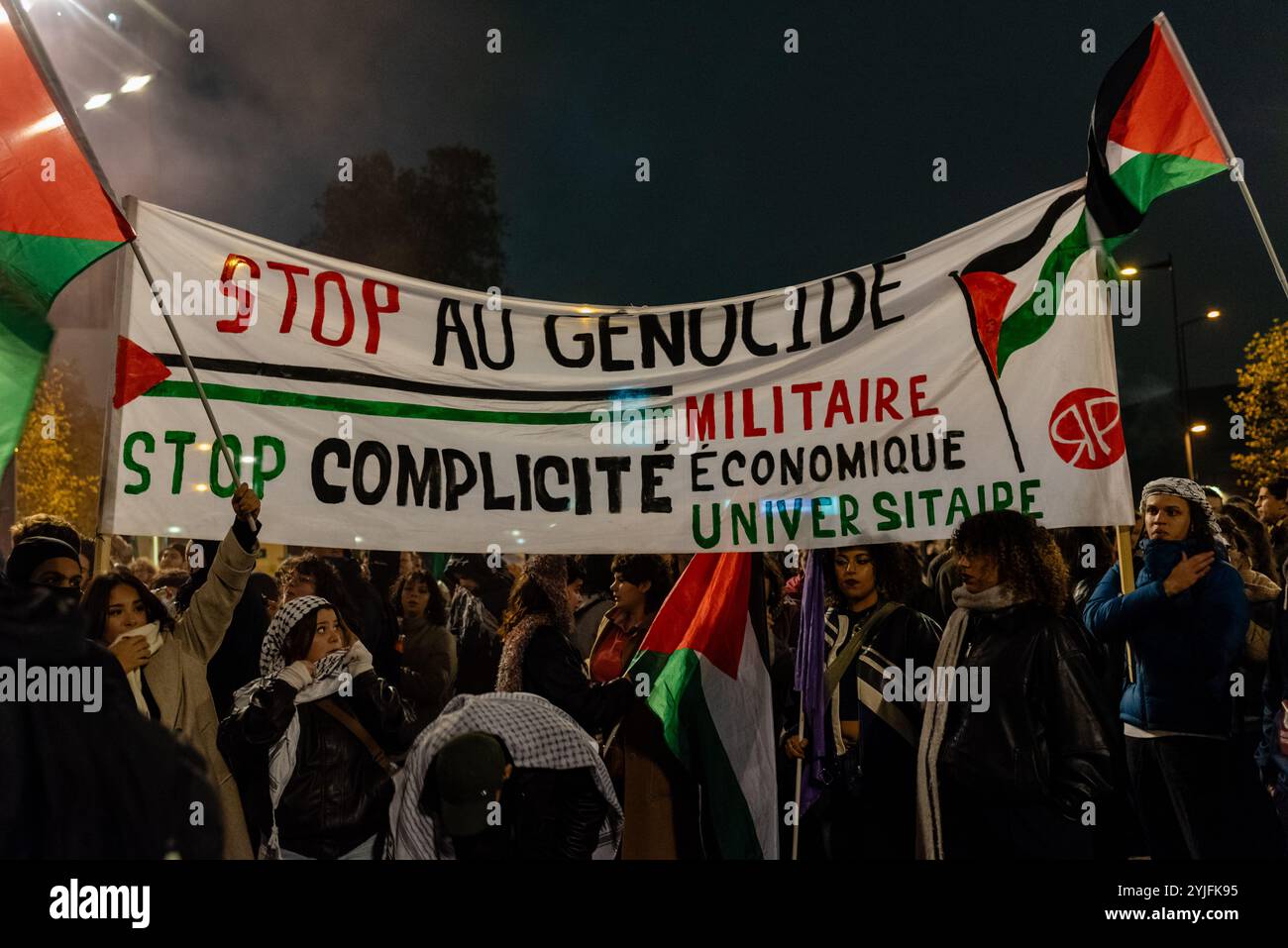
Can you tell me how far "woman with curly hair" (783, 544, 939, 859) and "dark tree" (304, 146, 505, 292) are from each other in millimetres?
17293

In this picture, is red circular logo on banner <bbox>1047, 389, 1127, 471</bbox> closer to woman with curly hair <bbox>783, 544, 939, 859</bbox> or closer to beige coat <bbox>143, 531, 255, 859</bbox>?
woman with curly hair <bbox>783, 544, 939, 859</bbox>

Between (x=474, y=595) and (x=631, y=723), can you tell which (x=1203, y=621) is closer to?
(x=631, y=723)

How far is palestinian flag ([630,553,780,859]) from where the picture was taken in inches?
188

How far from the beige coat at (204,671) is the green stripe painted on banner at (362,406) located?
0.56 m

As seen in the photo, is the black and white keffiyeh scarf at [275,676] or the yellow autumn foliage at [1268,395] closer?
the black and white keffiyeh scarf at [275,676]

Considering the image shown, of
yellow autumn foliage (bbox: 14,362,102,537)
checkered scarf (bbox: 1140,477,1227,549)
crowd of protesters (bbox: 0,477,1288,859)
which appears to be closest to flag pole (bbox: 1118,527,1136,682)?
crowd of protesters (bbox: 0,477,1288,859)

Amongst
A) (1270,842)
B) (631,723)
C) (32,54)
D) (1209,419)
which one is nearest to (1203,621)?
(1270,842)

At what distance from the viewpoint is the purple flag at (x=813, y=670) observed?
451 cm

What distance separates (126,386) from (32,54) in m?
1.16

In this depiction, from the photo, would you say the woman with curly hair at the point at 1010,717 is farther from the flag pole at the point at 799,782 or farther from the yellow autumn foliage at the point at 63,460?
the yellow autumn foliage at the point at 63,460

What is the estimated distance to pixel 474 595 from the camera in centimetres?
677

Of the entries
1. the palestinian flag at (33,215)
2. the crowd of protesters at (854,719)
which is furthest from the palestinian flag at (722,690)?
the palestinian flag at (33,215)

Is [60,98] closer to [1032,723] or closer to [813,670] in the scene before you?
[813,670]
